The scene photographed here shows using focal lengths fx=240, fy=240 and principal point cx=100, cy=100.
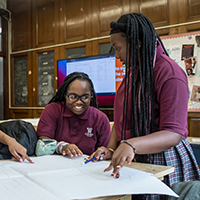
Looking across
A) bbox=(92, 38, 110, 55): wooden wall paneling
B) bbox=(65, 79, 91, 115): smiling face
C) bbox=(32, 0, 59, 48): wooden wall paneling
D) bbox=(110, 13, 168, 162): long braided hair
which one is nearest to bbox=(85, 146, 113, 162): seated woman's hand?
bbox=(110, 13, 168, 162): long braided hair

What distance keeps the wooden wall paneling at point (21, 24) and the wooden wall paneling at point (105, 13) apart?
1438 mm

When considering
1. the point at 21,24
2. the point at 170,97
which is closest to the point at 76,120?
the point at 170,97

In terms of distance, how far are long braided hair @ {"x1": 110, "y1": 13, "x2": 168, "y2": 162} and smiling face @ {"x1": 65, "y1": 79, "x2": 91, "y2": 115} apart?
1.90ft

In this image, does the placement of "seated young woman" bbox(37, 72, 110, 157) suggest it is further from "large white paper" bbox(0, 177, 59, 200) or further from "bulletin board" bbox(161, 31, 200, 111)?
"bulletin board" bbox(161, 31, 200, 111)

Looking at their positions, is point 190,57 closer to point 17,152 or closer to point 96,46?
point 96,46

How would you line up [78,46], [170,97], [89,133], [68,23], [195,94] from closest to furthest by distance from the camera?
[170,97] < [89,133] < [195,94] < [78,46] < [68,23]

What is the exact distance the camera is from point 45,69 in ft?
13.6

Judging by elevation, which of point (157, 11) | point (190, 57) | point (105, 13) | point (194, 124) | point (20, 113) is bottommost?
point (194, 124)

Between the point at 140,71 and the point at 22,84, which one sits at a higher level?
the point at 22,84

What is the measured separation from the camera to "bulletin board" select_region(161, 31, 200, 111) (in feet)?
8.75

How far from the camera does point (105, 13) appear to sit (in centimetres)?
346

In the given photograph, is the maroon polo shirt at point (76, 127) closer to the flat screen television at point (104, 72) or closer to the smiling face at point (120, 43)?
the smiling face at point (120, 43)

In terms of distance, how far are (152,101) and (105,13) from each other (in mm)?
2899

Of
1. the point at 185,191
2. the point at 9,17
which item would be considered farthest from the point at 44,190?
the point at 9,17
